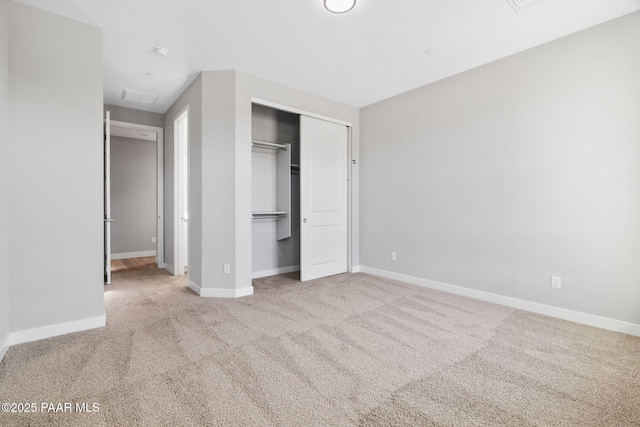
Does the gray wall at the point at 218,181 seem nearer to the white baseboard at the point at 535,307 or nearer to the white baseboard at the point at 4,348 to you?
the white baseboard at the point at 4,348

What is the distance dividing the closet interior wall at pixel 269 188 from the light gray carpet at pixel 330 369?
4.97 feet

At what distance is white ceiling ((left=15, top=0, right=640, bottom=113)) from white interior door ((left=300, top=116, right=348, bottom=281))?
2.91 feet

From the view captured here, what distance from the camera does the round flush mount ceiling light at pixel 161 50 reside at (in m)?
3.00

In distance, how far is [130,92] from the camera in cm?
412

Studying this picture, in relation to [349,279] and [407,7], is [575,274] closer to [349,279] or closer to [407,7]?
[349,279]

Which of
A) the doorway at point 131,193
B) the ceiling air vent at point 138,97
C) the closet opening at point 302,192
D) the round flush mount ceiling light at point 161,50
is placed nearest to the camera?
the round flush mount ceiling light at point 161,50

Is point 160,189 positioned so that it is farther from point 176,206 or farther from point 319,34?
point 319,34

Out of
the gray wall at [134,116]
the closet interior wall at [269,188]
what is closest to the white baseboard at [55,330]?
the closet interior wall at [269,188]

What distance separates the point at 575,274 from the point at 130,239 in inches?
297

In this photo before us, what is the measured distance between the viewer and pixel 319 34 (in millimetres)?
2771

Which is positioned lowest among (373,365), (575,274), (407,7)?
(373,365)

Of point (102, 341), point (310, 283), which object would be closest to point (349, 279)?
point (310, 283)

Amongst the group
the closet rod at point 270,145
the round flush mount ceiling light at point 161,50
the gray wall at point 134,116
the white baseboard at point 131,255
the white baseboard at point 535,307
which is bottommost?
the white baseboard at point 535,307

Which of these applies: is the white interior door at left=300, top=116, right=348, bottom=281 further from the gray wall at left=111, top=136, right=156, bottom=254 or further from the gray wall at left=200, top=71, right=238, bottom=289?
the gray wall at left=111, top=136, right=156, bottom=254
